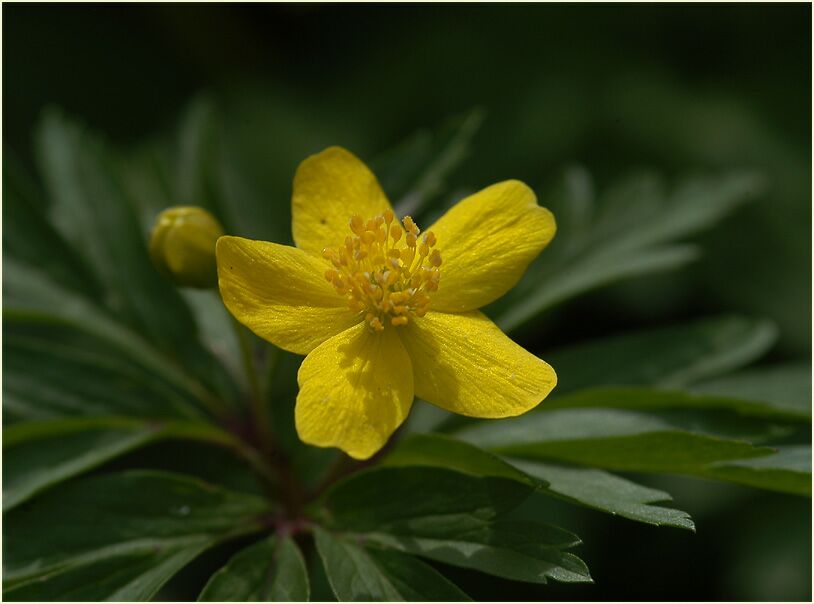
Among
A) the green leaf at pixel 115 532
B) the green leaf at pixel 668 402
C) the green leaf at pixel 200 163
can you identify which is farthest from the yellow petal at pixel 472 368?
the green leaf at pixel 200 163

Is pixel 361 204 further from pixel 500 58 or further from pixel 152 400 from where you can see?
pixel 500 58

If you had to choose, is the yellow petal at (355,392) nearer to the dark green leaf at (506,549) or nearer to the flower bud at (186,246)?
the dark green leaf at (506,549)

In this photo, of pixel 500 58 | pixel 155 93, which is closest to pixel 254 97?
pixel 155 93

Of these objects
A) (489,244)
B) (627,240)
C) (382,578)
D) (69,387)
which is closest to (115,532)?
(69,387)

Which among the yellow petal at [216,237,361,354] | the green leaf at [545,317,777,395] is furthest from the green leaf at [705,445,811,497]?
the yellow petal at [216,237,361,354]

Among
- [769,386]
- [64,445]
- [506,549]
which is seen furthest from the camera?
[769,386]

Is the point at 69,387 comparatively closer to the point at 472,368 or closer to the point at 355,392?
the point at 355,392
